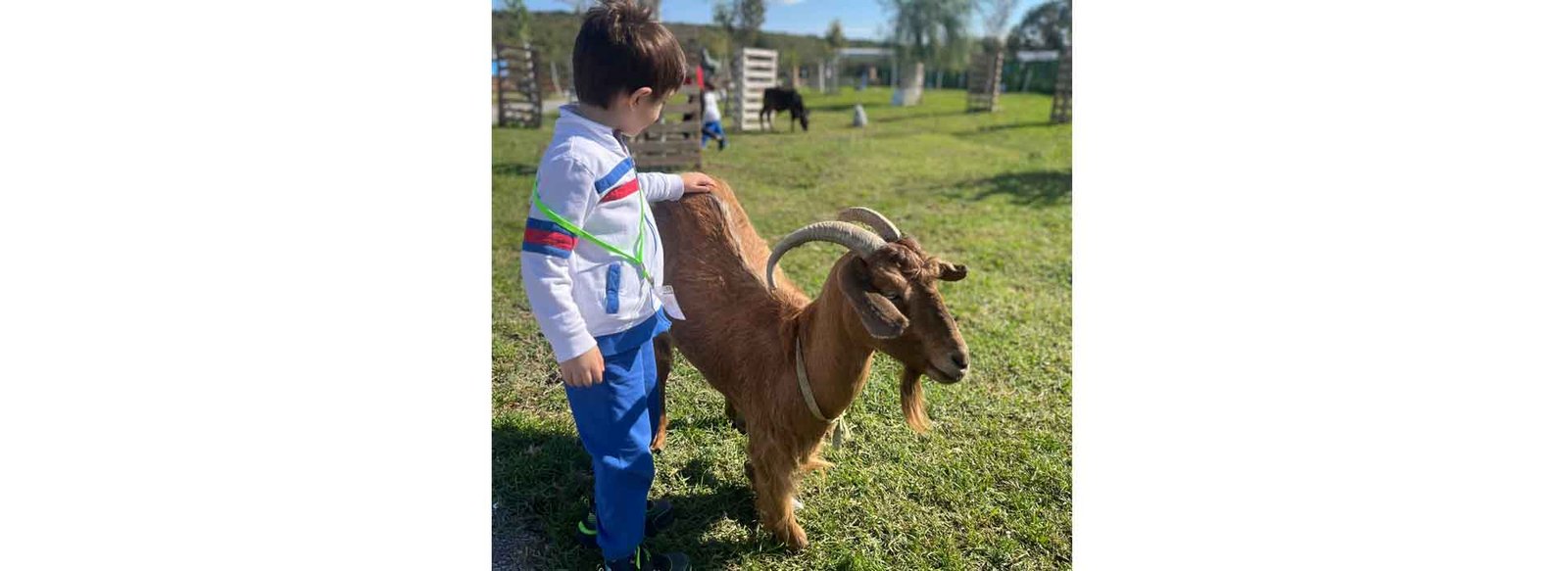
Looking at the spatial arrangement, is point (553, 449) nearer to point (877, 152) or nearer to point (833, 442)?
point (833, 442)

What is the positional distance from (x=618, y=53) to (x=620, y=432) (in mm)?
1044

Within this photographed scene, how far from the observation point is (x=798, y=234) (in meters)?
2.09

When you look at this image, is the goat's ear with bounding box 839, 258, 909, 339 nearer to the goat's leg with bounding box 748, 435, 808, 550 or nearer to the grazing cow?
the goat's leg with bounding box 748, 435, 808, 550

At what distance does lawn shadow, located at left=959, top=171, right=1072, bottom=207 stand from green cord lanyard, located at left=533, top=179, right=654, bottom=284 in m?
5.96

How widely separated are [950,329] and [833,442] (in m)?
0.80

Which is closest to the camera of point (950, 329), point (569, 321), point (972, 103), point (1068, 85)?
point (569, 321)

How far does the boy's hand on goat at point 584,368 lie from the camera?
6.15 ft

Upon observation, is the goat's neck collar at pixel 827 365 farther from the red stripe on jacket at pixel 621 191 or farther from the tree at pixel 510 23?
the tree at pixel 510 23

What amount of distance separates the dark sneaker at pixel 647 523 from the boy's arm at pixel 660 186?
1061 mm

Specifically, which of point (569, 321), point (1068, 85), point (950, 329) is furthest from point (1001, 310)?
point (1068, 85)

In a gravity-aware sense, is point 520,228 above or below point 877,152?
below

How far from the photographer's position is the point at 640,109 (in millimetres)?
1966

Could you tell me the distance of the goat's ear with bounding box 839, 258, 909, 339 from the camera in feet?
6.47

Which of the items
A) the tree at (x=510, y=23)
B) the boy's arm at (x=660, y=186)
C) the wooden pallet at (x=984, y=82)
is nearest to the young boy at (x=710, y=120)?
the tree at (x=510, y=23)
